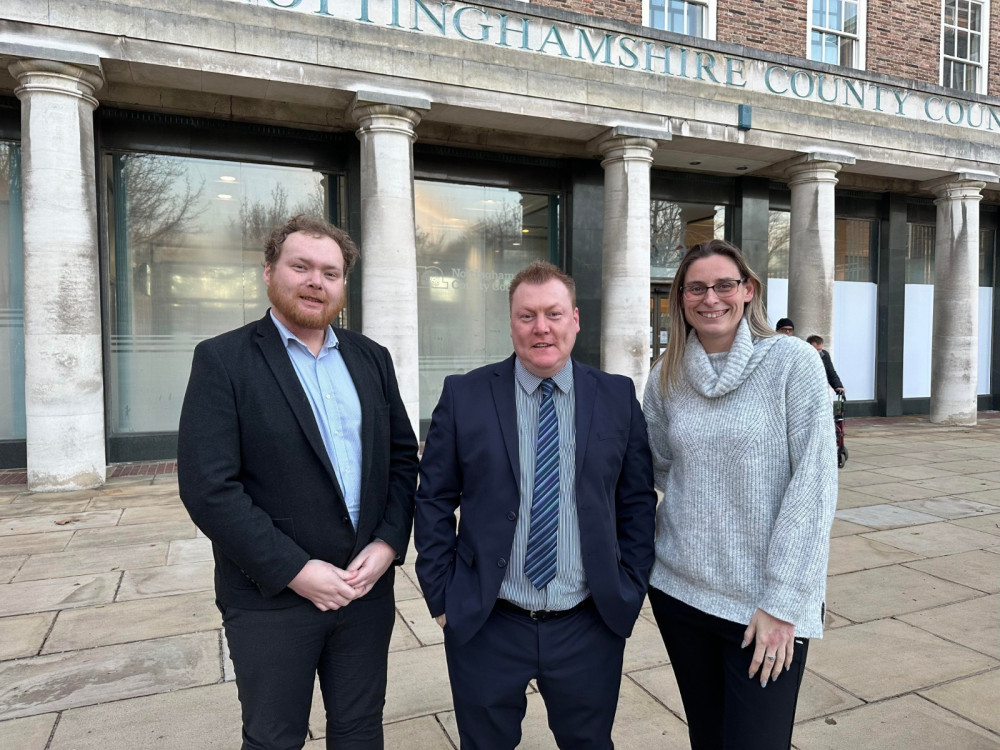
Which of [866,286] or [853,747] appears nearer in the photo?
[853,747]

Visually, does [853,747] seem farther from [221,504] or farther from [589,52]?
[589,52]

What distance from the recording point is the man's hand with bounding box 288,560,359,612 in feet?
6.61

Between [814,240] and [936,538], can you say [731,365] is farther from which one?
[814,240]

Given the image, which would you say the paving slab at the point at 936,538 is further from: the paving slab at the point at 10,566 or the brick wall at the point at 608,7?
the brick wall at the point at 608,7

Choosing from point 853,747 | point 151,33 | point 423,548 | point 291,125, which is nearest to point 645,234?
point 291,125

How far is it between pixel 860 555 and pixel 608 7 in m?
9.56

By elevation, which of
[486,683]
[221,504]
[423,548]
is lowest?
[486,683]

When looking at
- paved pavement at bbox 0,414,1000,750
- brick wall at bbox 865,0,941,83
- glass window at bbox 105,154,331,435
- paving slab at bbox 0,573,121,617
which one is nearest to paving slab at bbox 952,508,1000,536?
paved pavement at bbox 0,414,1000,750

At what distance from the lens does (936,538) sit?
613 centimetres

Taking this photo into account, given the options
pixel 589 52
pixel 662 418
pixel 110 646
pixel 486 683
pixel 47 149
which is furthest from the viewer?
pixel 589 52

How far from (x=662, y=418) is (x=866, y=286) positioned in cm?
1513

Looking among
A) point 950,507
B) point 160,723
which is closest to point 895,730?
point 160,723

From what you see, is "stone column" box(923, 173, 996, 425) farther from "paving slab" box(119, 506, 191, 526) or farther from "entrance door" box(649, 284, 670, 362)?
"paving slab" box(119, 506, 191, 526)

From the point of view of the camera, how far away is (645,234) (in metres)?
10.7
